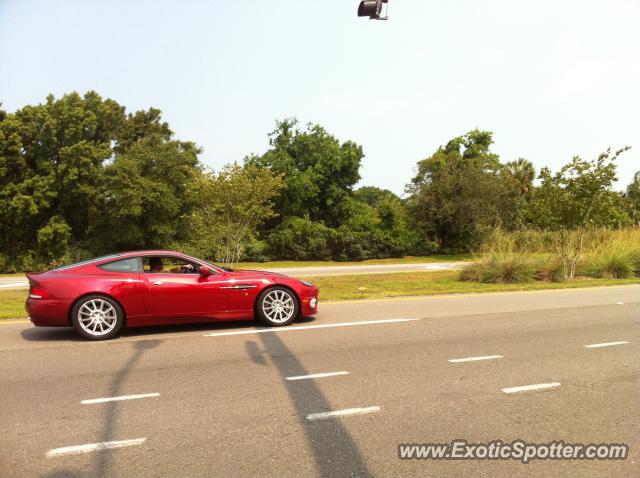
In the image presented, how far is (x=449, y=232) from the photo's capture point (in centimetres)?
4028

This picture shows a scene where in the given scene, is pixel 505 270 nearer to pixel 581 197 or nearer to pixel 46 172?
pixel 581 197

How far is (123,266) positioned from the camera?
26.1 feet

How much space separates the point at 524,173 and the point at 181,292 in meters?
49.1

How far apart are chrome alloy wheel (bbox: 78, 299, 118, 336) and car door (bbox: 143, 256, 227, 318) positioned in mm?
560

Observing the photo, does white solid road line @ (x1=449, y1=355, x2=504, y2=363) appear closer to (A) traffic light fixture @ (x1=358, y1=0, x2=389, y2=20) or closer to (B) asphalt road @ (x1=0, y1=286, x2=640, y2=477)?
(B) asphalt road @ (x1=0, y1=286, x2=640, y2=477)

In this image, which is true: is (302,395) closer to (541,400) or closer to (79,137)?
Result: (541,400)

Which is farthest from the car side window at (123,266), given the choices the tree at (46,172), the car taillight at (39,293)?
the tree at (46,172)

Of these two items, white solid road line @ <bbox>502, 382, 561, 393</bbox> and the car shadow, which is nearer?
white solid road line @ <bbox>502, 382, 561, 393</bbox>

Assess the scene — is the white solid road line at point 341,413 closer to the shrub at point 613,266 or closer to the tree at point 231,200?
the tree at point 231,200

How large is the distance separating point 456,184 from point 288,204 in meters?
13.2

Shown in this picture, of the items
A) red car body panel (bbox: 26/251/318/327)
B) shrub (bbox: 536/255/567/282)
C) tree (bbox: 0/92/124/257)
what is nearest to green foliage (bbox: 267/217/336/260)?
tree (bbox: 0/92/124/257)

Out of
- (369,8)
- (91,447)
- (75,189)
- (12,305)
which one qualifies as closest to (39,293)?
(91,447)

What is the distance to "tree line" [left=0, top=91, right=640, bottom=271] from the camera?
102 feet

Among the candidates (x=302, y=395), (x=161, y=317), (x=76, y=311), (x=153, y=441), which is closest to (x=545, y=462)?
(x=302, y=395)
